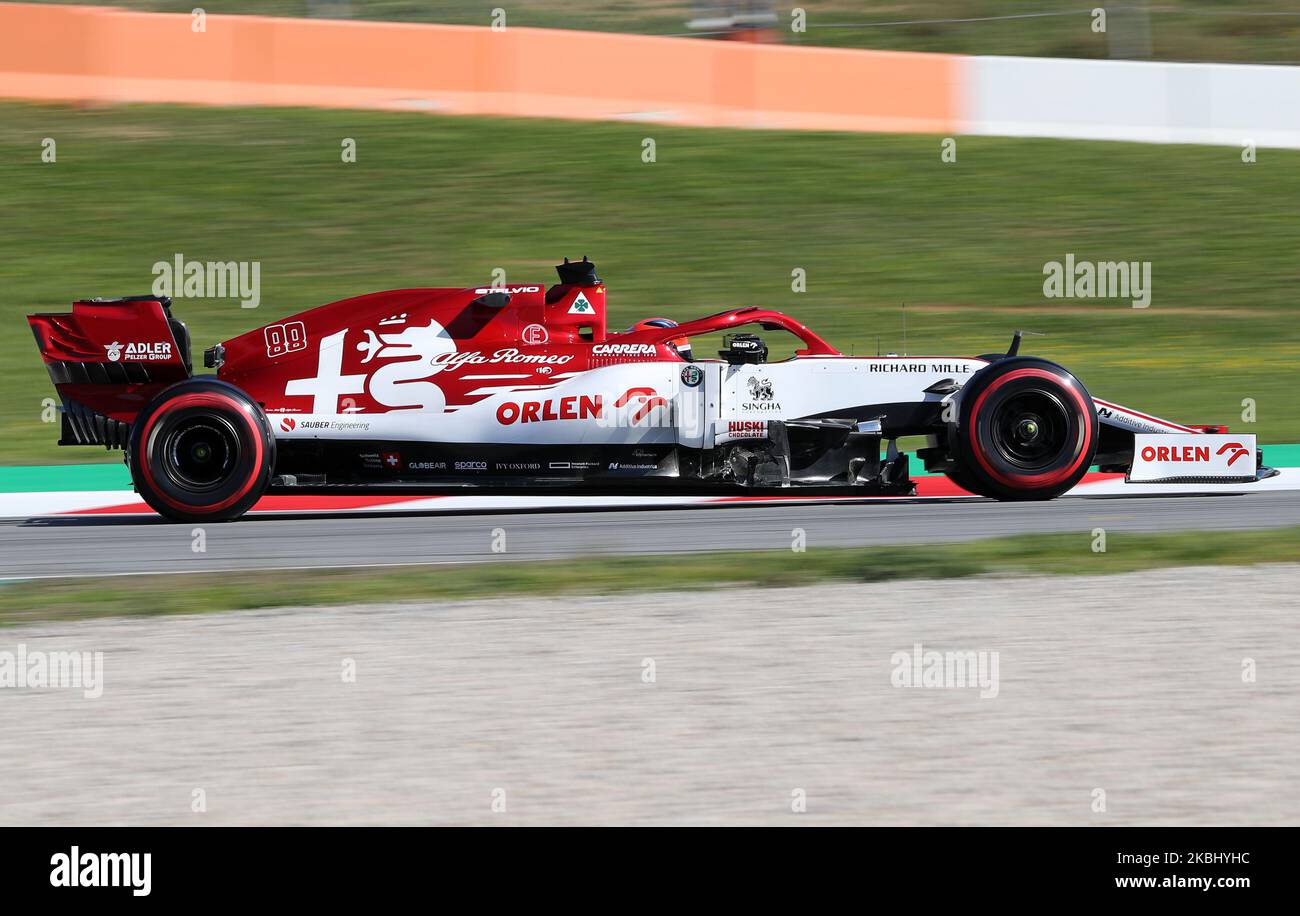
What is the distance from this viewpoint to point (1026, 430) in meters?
10.2

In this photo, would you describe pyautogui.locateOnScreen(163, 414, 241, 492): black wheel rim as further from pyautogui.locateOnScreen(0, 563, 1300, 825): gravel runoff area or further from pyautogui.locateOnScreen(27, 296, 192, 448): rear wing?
pyautogui.locateOnScreen(0, 563, 1300, 825): gravel runoff area

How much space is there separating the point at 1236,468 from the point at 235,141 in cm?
1375

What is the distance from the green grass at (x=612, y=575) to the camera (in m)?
8.12

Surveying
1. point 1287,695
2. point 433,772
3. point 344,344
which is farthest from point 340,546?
point 1287,695

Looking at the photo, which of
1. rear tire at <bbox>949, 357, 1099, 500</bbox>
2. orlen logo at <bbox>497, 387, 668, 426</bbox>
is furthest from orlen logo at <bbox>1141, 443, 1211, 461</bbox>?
orlen logo at <bbox>497, 387, 668, 426</bbox>

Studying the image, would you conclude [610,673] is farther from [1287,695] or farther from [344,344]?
[344,344]

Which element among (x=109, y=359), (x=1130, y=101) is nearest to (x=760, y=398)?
(x=109, y=359)

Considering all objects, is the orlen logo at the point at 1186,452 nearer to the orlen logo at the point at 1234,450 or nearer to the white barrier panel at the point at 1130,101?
Answer: the orlen logo at the point at 1234,450

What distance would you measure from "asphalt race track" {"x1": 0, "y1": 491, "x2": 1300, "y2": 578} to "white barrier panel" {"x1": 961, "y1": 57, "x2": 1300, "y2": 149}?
9951 mm

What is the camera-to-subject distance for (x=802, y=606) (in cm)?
782

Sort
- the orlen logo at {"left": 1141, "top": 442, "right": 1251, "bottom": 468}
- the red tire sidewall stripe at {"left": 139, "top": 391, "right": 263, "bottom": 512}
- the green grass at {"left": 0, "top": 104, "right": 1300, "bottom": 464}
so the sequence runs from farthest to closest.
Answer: the green grass at {"left": 0, "top": 104, "right": 1300, "bottom": 464} → the orlen logo at {"left": 1141, "top": 442, "right": 1251, "bottom": 468} → the red tire sidewall stripe at {"left": 139, "top": 391, "right": 263, "bottom": 512}

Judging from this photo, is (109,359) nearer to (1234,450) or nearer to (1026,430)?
(1026,430)

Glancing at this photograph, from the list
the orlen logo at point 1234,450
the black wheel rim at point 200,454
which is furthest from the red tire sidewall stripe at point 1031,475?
the black wheel rim at point 200,454
